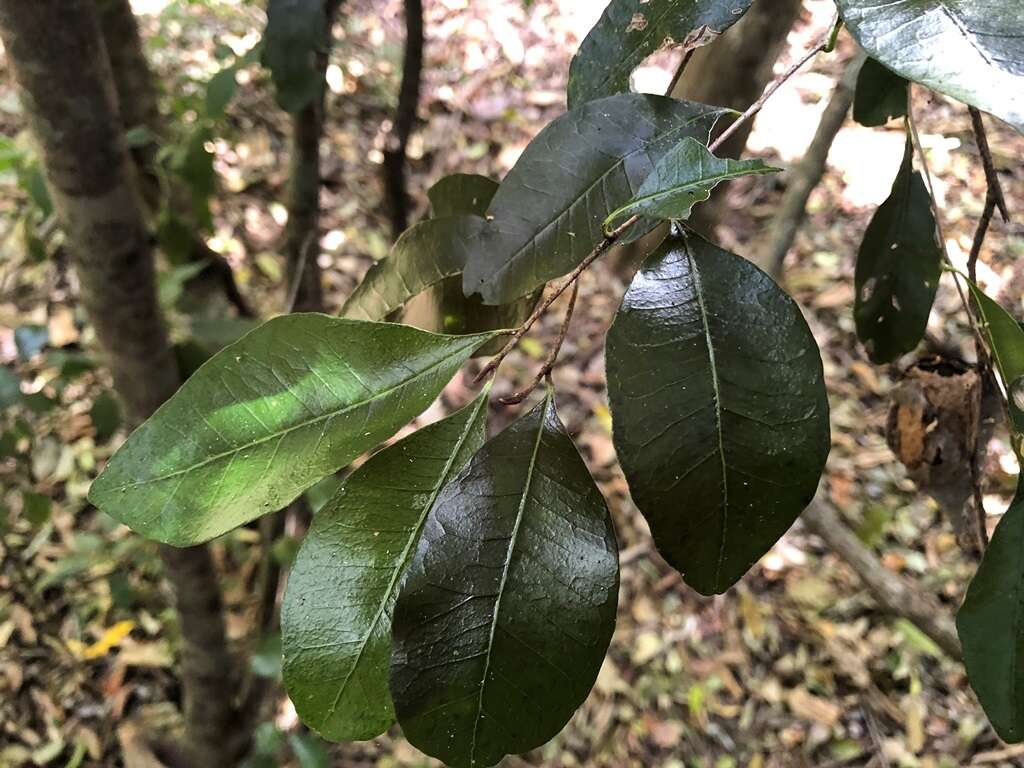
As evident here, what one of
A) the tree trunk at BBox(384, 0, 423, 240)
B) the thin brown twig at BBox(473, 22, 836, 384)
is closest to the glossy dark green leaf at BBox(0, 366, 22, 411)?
the tree trunk at BBox(384, 0, 423, 240)

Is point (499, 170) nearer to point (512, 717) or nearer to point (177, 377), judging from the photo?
point (177, 377)

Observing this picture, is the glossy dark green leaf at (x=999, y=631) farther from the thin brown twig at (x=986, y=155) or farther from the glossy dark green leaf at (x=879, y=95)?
the glossy dark green leaf at (x=879, y=95)

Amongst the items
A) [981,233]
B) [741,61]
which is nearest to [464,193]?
[981,233]

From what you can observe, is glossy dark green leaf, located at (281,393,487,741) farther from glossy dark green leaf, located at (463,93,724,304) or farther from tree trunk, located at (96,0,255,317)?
tree trunk, located at (96,0,255,317)

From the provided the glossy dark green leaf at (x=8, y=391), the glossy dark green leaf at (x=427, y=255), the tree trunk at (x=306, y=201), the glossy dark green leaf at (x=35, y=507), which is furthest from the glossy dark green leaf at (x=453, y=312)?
the glossy dark green leaf at (x=35, y=507)

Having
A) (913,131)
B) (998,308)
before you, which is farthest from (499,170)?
(998,308)

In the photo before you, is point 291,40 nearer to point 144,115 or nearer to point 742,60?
point 144,115
